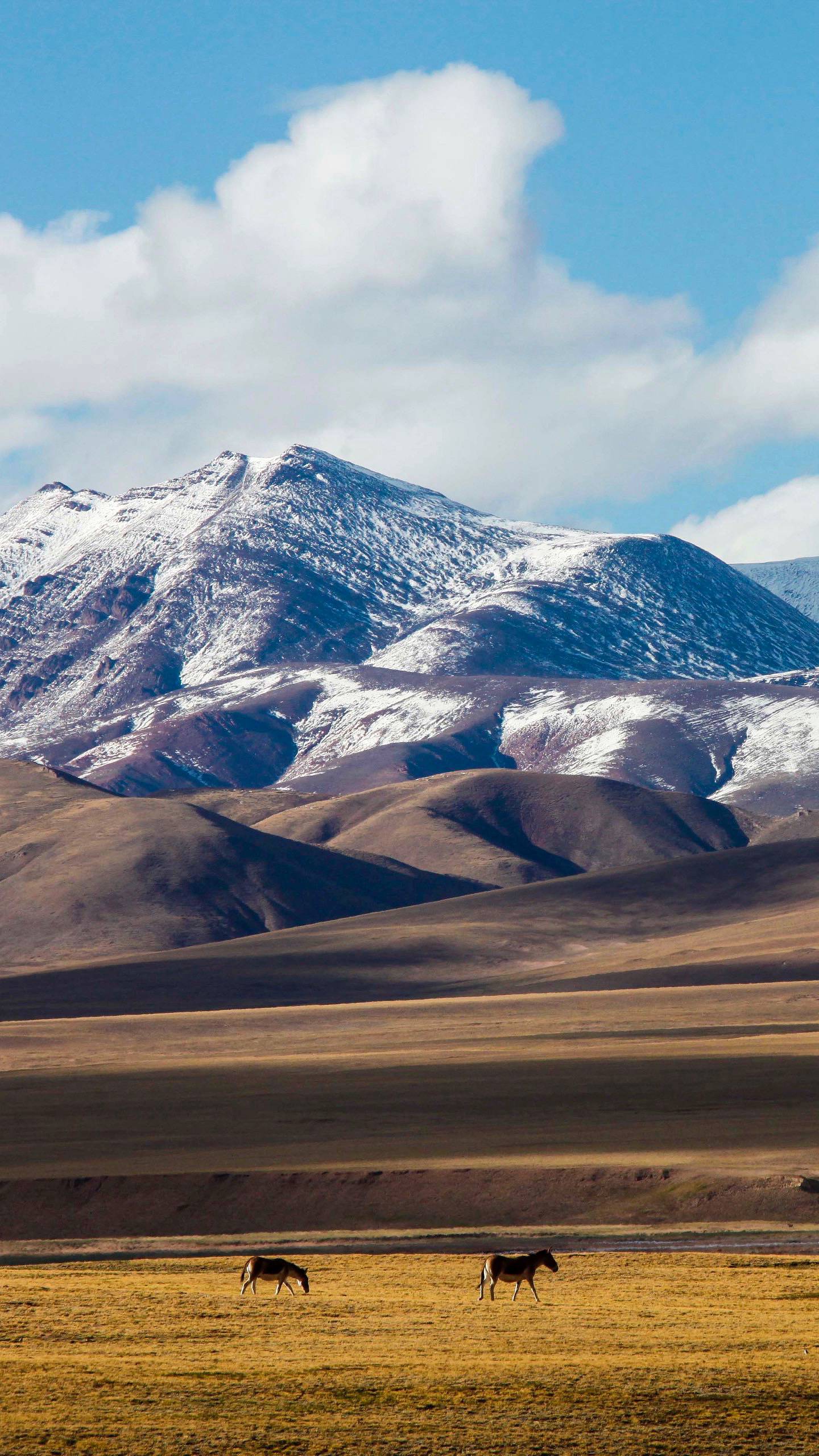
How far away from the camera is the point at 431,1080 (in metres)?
71.4

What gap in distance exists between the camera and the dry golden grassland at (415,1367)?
19.4 m

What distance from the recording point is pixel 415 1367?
74.9 ft

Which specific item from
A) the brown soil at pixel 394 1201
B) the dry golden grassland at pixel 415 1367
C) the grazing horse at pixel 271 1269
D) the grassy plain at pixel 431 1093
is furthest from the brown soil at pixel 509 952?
the grazing horse at pixel 271 1269

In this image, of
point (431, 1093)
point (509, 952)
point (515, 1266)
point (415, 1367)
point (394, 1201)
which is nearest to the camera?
point (415, 1367)

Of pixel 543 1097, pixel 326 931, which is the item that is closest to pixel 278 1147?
pixel 543 1097

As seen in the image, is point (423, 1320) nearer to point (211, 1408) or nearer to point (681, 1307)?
point (681, 1307)

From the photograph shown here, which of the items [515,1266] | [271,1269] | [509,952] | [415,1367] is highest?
[509,952]

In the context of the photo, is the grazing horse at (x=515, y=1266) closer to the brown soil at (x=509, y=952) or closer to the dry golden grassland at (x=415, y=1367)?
the dry golden grassland at (x=415, y=1367)

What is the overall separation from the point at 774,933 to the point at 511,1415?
130388 mm

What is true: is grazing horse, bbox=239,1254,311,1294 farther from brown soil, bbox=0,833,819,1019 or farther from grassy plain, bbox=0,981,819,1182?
brown soil, bbox=0,833,819,1019

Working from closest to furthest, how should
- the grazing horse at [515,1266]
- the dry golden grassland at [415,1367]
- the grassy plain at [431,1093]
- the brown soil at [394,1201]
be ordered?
the dry golden grassland at [415,1367] → the grazing horse at [515,1266] → the brown soil at [394,1201] → the grassy plain at [431,1093]

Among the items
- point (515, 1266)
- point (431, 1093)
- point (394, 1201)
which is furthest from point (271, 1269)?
point (431, 1093)

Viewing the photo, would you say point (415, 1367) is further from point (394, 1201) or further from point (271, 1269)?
point (394, 1201)

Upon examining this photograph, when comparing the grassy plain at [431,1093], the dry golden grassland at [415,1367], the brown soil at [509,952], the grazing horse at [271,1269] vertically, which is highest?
the brown soil at [509,952]
